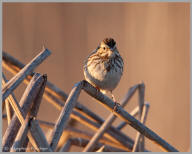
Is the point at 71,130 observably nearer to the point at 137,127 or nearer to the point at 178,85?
the point at 137,127

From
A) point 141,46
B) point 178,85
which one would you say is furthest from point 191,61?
point 141,46

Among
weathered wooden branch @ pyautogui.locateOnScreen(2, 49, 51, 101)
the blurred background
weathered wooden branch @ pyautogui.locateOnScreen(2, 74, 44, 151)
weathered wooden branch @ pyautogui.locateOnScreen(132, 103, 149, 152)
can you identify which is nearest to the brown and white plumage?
weathered wooden branch @ pyautogui.locateOnScreen(132, 103, 149, 152)

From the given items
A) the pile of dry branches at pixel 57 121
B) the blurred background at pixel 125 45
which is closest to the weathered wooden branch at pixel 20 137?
the pile of dry branches at pixel 57 121

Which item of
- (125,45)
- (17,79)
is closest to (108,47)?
(17,79)

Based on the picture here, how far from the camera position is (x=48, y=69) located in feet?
16.9

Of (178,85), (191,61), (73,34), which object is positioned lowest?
(178,85)

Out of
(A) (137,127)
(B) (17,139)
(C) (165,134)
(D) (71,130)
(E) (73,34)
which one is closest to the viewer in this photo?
(B) (17,139)

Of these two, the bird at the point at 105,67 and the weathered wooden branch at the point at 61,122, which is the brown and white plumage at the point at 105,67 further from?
the weathered wooden branch at the point at 61,122

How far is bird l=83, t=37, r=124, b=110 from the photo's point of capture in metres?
3.08

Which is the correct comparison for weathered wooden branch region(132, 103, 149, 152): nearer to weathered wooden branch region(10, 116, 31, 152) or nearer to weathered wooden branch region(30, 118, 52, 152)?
weathered wooden branch region(30, 118, 52, 152)

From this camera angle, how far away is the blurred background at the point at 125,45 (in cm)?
491

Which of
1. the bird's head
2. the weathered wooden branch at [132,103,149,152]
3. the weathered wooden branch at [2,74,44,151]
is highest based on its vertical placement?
the bird's head

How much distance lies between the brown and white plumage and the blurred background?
188 cm

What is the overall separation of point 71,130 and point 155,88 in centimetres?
173
